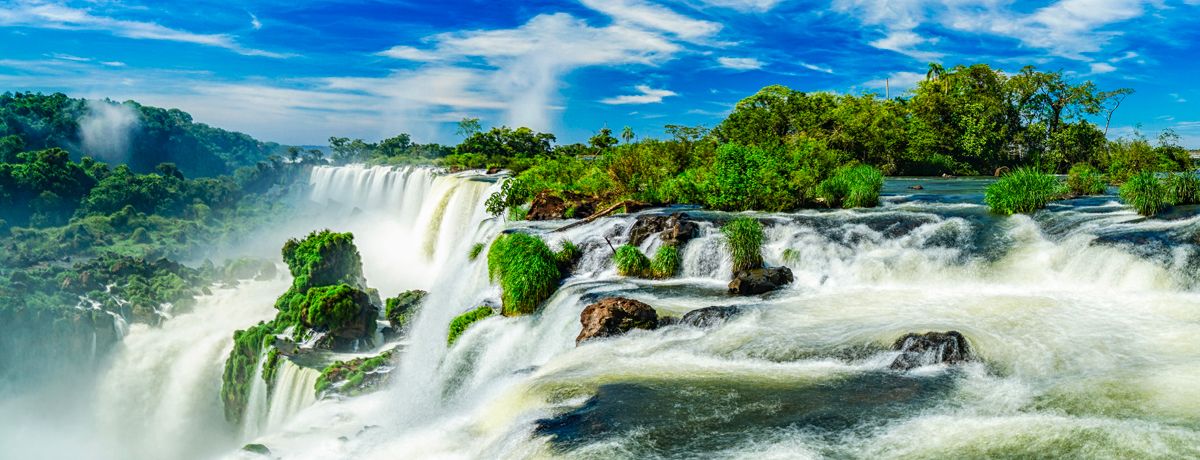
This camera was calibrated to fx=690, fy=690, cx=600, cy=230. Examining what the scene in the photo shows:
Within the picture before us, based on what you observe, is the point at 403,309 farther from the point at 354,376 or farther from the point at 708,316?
the point at 708,316

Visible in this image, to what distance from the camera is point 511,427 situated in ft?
25.5

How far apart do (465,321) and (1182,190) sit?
1567 cm

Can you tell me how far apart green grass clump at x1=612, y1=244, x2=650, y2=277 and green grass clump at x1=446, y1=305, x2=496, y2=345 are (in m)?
3.06

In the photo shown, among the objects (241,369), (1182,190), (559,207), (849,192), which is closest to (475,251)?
(559,207)

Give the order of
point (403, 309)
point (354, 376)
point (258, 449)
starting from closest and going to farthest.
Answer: point (258, 449)
point (354, 376)
point (403, 309)

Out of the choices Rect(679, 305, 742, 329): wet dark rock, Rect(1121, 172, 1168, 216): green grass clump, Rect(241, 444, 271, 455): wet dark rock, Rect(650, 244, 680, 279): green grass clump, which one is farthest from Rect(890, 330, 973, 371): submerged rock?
Rect(241, 444, 271, 455): wet dark rock

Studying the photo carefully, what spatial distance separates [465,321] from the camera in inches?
576

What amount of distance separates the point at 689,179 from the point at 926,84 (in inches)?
1453

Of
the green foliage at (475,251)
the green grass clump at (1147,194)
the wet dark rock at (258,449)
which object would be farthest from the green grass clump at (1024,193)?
the wet dark rock at (258,449)

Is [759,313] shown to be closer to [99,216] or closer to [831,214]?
[831,214]

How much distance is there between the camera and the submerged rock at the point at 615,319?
1092 centimetres

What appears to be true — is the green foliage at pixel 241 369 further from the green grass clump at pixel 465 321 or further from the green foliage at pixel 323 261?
the green grass clump at pixel 465 321

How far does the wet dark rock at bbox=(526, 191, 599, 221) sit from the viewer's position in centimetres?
2312

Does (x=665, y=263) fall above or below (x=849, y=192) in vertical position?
below
